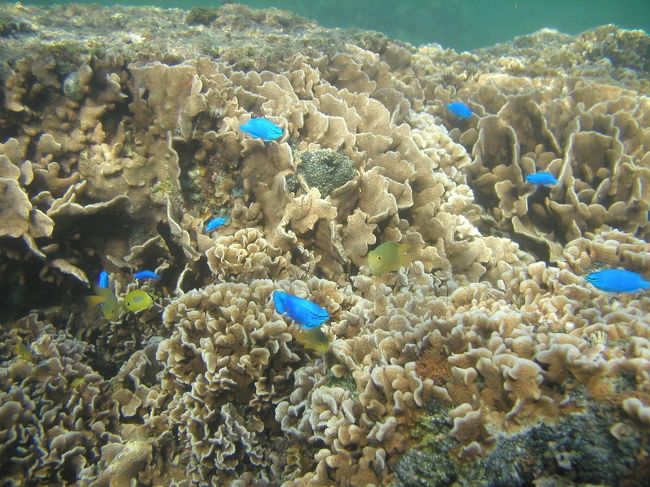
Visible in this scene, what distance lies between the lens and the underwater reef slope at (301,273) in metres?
2.12

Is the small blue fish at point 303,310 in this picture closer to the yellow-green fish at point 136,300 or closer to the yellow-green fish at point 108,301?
the yellow-green fish at point 136,300

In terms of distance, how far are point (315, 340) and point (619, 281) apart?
217 centimetres

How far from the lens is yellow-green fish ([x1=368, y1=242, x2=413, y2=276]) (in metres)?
2.99

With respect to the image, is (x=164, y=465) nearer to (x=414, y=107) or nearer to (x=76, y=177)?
(x=76, y=177)

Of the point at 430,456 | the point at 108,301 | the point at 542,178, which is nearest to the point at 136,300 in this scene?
the point at 108,301

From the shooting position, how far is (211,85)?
14.0 ft

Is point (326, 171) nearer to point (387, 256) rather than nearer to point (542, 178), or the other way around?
point (387, 256)

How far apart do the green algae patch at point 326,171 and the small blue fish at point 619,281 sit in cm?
233

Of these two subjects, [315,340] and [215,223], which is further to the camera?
[215,223]

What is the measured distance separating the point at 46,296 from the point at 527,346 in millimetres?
4826

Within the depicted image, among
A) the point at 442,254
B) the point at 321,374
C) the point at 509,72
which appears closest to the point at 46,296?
the point at 321,374

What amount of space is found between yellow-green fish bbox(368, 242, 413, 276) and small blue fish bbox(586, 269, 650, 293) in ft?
4.46

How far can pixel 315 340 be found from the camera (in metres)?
2.70

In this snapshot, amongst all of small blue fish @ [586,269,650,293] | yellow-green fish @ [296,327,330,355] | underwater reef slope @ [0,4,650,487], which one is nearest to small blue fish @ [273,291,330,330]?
yellow-green fish @ [296,327,330,355]
